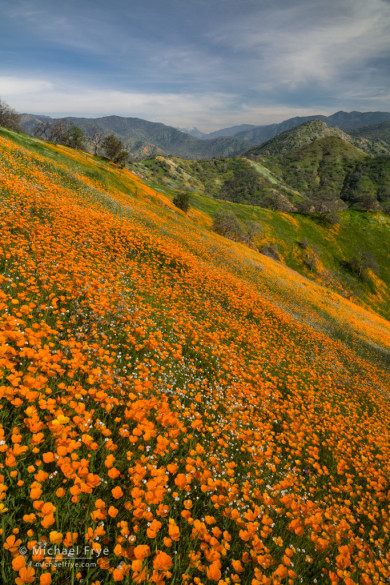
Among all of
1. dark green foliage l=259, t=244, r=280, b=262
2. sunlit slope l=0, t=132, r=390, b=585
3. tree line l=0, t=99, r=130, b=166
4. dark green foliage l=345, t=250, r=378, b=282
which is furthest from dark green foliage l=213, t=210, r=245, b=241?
sunlit slope l=0, t=132, r=390, b=585

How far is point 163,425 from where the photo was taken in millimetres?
4105

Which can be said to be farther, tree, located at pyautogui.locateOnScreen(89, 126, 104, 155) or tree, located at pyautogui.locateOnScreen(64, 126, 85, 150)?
tree, located at pyautogui.locateOnScreen(64, 126, 85, 150)

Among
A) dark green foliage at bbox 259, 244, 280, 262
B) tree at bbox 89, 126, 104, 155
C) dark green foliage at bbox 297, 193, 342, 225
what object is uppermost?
tree at bbox 89, 126, 104, 155

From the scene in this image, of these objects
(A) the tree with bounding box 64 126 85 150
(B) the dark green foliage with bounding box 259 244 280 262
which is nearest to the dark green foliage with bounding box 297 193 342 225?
(B) the dark green foliage with bounding box 259 244 280 262

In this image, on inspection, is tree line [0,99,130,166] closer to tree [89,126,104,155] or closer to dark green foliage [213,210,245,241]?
tree [89,126,104,155]

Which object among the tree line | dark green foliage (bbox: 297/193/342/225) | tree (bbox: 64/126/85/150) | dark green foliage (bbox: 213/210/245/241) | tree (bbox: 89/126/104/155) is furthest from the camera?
tree (bbox: 64/126/85/150)

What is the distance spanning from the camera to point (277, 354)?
34.8 ft

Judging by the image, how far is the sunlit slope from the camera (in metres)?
2.61

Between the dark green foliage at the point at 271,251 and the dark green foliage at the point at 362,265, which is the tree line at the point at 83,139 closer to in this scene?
the dark green foliage at the point at 271,251

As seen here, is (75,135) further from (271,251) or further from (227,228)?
(271,251)

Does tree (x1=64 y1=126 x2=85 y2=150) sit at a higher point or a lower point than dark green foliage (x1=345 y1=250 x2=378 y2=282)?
higher

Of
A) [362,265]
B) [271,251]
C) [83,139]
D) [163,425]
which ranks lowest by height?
[271,251]

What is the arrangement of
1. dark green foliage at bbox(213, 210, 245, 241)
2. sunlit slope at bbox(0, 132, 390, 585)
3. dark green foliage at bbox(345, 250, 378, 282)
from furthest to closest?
dark green foliage at bbox(345, 250, 378, 282)
dark green foliage at bbox(213, 210, 245, 241)
sunlit slope at bbox(0, 132, 390, 585)

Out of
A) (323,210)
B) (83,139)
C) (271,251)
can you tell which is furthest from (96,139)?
(323,210)
